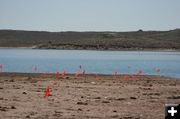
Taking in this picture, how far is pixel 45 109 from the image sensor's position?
20.4 meters

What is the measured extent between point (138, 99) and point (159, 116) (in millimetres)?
5431

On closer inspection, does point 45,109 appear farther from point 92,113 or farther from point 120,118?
point 120,118

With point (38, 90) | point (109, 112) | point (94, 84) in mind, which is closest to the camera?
point (109, 112)

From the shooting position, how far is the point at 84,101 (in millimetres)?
23391

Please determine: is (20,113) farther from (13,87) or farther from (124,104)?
(13,87)

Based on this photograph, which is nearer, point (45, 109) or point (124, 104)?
point (45, 109)

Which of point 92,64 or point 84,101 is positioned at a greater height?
point 92,64

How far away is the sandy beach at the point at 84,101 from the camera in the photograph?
63.4 feet

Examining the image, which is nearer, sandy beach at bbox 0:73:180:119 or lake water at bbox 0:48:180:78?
sandy beach at bbox 0:73:180:119

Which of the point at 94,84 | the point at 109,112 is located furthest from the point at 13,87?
the point at 109,112

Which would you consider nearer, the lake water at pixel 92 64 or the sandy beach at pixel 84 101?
the sandy beach at pixel 84 101

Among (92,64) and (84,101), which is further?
(92,64)

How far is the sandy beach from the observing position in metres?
19.3

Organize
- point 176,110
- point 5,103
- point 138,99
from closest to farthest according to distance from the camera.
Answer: point 176,110
point 5,103
point 138,99
